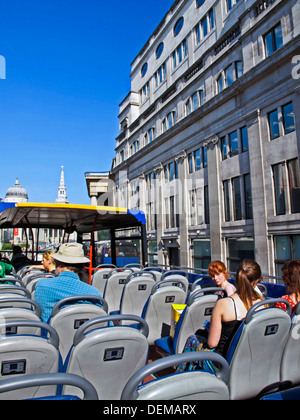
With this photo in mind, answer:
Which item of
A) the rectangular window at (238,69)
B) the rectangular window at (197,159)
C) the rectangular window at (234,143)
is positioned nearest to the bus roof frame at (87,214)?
the rectangular window at (234,143)

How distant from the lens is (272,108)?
17328 mm

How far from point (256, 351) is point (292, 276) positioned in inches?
57.8

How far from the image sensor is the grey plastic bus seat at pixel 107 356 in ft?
6.89

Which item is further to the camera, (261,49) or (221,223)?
(221,223)

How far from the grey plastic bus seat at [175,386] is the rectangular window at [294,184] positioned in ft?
53.4

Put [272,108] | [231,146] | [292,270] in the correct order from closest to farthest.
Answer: [292,270], [272,108], [231,146]

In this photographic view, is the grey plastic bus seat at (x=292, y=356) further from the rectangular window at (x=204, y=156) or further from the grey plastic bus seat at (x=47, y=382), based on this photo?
the rectangular window at (x=204, y=156)

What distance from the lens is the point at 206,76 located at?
23.3 metres

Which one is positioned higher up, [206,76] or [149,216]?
[206,76]

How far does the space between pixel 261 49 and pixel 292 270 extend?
61.4 feet

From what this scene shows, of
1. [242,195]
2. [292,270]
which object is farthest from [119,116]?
[292,270]
